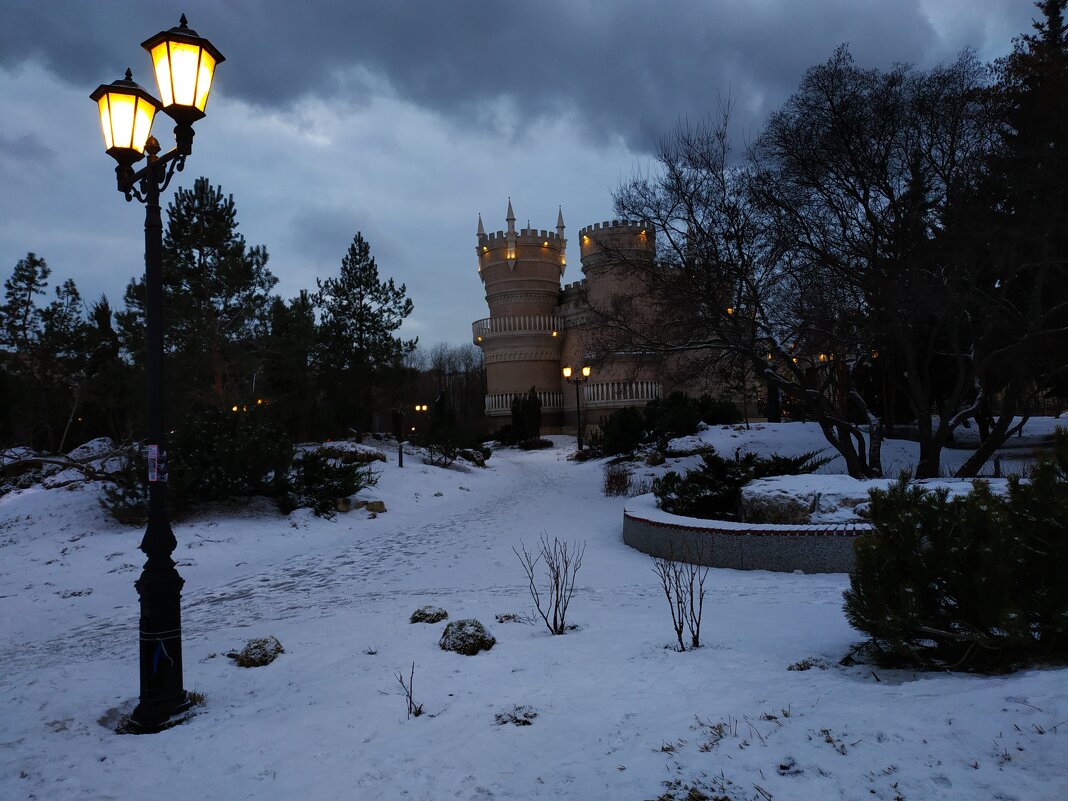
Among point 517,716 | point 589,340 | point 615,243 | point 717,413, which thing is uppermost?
point 615,243

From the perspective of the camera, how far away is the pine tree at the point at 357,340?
1208 inches

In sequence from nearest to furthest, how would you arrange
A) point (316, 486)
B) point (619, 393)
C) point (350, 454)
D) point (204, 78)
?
point (204, 78), point (316, 486), point (350, 454), point (619, 393)

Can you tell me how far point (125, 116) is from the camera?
5.06 m

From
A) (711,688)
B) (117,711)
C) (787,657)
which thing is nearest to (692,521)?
(787,657)

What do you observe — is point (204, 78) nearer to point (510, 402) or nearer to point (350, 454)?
point (350, 454)

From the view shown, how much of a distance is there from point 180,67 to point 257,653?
178 inches

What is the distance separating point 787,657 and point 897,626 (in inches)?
38.8

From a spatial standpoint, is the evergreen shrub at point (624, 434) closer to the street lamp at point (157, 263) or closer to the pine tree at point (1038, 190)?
the pine tree at point (1038, 190)

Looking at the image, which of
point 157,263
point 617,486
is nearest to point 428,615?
point 157,263

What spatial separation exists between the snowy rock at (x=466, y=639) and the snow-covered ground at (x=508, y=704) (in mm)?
138

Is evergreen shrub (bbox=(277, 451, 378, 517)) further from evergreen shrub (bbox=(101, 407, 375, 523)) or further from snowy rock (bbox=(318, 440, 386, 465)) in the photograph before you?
snowy rock (bbox=(318, 440, 386, 465))

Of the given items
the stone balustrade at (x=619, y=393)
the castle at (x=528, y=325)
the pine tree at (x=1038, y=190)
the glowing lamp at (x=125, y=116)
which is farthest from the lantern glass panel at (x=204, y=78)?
the castle at (x=528, y=325)

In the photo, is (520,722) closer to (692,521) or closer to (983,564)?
(983,564)

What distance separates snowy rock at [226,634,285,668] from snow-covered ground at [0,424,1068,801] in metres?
0.08
